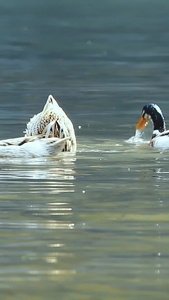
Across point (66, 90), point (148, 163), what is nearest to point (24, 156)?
point (148, 163)

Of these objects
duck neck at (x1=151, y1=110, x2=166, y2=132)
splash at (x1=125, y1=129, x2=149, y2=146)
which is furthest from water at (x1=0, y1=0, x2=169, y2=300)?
duck neck at (x1=151, y1=110, x2=166, y2=132)

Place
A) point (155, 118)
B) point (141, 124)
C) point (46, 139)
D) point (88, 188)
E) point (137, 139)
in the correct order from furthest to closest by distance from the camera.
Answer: point (155, 118) → point (141, 124) → point (137, 139) → point (46, 139) → point (88, 188)

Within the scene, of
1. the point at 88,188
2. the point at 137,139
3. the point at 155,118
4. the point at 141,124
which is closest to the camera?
the point at 88,188

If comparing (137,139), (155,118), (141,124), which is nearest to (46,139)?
(137,139)

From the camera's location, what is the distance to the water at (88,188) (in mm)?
6191

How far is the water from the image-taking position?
244 inches

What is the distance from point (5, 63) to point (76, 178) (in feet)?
42.2

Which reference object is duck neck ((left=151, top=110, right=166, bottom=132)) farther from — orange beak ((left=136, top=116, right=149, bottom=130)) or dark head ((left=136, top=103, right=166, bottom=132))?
orange beak ((left=136, top=116, right=149, bottom=130))

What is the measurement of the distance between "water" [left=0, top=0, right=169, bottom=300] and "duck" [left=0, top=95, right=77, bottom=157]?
199 mm

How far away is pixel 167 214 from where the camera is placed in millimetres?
7965

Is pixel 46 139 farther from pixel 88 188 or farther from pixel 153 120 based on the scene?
pixel 88 188

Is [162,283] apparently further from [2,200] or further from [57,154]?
[57,154]

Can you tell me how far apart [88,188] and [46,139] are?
2.91 meters

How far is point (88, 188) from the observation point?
9250 mm
